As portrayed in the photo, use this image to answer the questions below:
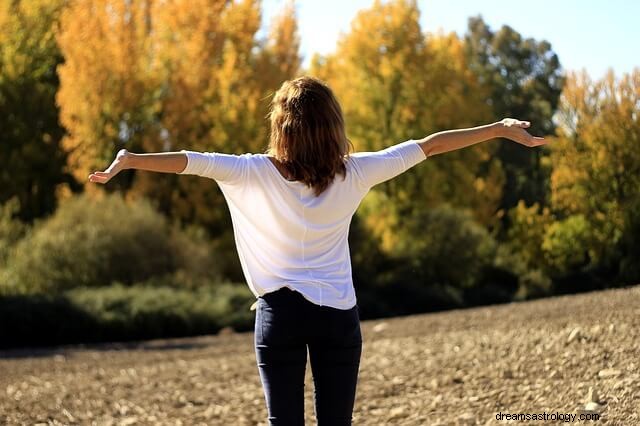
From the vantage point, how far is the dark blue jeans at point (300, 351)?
3.73m

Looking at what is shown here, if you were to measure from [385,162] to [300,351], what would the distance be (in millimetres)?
772

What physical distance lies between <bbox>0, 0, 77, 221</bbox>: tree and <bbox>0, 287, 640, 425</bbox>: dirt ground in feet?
57.2

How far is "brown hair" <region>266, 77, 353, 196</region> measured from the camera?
379 cm

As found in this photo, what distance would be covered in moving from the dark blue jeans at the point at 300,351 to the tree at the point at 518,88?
17.3m

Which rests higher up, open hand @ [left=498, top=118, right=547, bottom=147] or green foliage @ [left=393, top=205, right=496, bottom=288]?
open hand @ [left=498, top=118, right=547, bottom=147]

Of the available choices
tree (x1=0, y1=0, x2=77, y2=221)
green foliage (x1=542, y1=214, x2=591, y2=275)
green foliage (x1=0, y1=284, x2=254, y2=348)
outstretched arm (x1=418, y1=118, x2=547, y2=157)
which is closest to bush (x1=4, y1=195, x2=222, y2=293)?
green foliage (x1=0, y1=284, x2=254, y2=348)

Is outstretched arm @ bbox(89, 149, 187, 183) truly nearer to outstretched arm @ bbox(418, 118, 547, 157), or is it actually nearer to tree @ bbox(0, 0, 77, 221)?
outstretched arm @ bbox(418, 118, 547, 157)

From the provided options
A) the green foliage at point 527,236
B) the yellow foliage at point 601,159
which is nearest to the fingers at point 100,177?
the yellow foliage at point 601,159

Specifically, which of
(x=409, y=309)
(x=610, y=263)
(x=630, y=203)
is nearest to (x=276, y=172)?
(x=630, y=203)

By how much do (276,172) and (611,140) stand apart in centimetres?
1393

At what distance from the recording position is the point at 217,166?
149 inches

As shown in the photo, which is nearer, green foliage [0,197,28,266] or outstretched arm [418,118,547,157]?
outstretched arm [418,118,547,157]

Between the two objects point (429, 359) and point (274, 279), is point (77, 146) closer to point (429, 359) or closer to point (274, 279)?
point (429, 359)

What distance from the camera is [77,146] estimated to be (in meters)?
29.9
